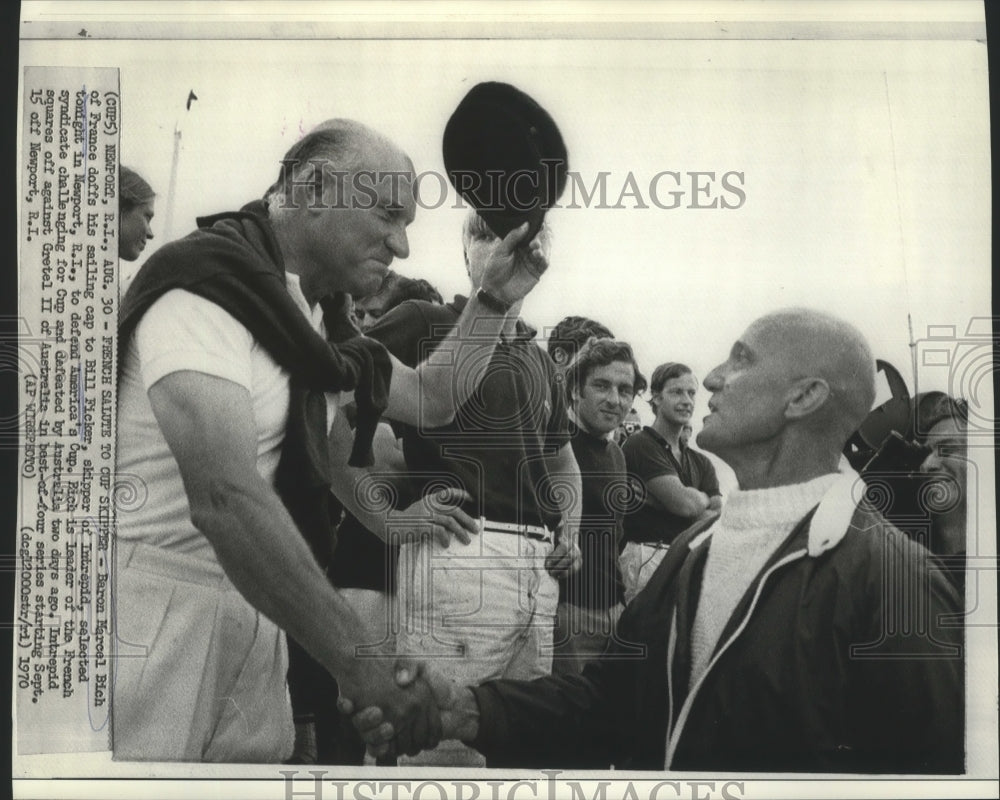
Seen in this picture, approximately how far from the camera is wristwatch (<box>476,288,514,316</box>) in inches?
113

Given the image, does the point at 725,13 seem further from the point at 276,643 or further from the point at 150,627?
the point at 150,627

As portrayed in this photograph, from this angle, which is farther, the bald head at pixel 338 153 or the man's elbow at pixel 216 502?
the bald head at pixel 338 153

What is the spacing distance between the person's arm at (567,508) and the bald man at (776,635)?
234 millimetres

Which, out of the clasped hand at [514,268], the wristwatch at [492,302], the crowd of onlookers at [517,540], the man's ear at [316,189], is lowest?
the crowd of onlookers at [517,540]

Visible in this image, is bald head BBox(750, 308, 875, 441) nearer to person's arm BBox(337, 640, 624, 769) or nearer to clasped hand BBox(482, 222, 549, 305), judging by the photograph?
clasped hand BBox(482, 222, 549, 305)

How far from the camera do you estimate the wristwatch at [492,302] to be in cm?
288

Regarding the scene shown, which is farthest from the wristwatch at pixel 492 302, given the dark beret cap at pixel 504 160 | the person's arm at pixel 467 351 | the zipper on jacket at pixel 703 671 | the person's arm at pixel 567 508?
the zipper on jacket at pixel 703 671

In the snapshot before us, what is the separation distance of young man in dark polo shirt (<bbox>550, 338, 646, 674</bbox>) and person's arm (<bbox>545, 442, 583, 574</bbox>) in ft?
0.06

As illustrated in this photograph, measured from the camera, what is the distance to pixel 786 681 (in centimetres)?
284

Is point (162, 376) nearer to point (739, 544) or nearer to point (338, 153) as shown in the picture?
point (338, 153)

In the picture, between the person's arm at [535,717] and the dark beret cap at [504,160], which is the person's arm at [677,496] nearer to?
the person's arm at [535,717]

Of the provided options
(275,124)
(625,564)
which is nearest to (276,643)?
(625,564)

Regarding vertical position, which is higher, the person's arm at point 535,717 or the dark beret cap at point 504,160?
the dark beret cap at point 504,160

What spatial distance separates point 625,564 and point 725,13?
171 cm
